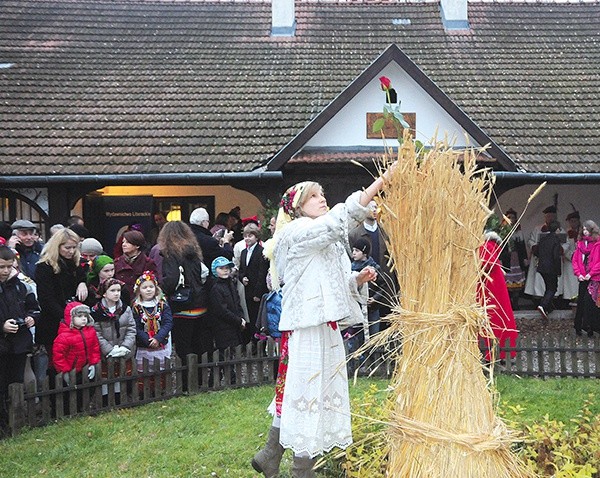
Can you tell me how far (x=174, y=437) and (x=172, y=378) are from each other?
154 centimetres

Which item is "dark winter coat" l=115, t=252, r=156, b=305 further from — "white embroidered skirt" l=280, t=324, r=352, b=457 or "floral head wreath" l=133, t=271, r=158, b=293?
"white embroidered skirt" l=280, t=324, r=352, b=457

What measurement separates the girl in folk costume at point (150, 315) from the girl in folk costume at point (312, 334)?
10.6 ft

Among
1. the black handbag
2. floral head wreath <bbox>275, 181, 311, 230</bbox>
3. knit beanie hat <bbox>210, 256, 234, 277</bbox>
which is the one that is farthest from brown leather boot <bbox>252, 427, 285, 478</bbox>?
knit beanie hat <bbox>210, 256, 234, 277</bbox>

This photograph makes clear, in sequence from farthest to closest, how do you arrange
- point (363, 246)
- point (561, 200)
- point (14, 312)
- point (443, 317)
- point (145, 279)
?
point (561, 200) → point (363, 246) → point (145, 279) → point (14, 312) → point (443, 317)

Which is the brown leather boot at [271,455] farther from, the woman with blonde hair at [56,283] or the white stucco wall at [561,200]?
the white stucco wall at [561,200]

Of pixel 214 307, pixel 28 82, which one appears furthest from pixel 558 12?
pixel 214 307

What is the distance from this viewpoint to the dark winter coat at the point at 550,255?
12.1m

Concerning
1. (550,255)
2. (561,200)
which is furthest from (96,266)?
(561,200)

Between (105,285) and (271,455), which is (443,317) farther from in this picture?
(105,285)

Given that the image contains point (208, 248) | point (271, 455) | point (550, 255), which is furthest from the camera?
point (550, 255)

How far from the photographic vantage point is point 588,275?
1005 centimetres

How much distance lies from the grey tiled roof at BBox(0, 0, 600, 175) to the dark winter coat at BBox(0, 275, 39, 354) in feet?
22.0

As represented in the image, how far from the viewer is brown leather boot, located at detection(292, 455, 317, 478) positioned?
13.7 feet

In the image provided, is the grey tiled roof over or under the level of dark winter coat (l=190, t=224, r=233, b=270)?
over
